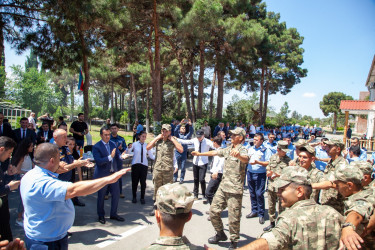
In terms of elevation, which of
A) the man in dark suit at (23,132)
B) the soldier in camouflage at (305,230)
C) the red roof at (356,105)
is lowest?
the soldier in camouflage at (305,230)

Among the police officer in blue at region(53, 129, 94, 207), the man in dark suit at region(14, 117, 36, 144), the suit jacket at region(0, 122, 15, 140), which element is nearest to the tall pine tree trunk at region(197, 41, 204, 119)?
the man in dark suit at region(14, 117, 36, 144)

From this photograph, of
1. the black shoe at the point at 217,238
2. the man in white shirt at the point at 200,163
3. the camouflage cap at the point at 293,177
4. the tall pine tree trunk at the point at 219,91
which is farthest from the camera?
the tall pine tree trunk at the point at 219,91

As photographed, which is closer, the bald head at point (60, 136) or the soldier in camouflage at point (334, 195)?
the soldier in camouflage at point (334, 195)

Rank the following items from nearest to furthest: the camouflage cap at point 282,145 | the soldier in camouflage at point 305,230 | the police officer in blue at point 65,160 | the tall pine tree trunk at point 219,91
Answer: the soldier in camouflage at point 305,230 < the police officer in blue at point 65,160 < the camouflage cap at point 282,145 < the tall pine tree trunk at point 219,91

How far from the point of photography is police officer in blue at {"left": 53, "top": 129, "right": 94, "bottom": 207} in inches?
129

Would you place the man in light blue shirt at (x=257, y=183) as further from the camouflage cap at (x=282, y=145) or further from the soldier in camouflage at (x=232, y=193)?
the soldier in camouflage at (x=232, y=193)

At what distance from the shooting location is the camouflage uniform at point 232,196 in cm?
409

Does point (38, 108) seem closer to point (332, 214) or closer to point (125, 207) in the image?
point (125, 207)

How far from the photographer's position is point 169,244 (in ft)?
5.27

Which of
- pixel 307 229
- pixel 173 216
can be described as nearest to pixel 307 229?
pixel 307 229

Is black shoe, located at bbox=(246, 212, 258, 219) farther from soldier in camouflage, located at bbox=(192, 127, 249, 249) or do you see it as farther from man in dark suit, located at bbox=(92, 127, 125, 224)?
man in dark suit, located at bbox=(92, 127, 125, 224)

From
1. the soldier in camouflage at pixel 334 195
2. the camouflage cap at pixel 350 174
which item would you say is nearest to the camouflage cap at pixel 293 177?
the camouflage cap at pixel 350 174

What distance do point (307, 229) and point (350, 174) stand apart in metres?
Answer: 0.95

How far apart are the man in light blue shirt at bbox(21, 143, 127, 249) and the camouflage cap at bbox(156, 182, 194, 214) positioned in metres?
0.62
